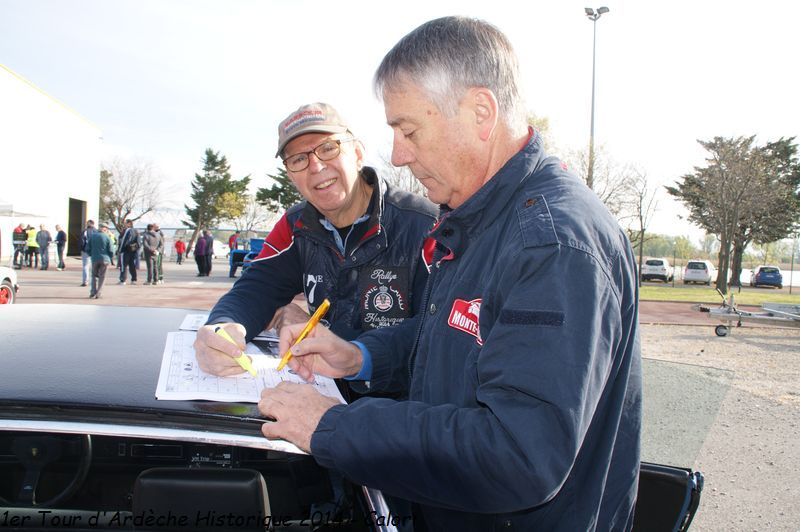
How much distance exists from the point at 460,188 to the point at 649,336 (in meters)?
10.9

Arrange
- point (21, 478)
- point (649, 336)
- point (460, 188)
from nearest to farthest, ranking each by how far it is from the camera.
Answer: point (460, 188) → point (21, 478) → point (649, 336)

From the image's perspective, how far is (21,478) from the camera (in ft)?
6.15

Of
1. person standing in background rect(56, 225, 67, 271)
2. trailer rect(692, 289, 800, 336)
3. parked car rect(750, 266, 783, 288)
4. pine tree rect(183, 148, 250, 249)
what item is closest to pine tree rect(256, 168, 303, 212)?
pine tree rect(183, 148, 250, 249)

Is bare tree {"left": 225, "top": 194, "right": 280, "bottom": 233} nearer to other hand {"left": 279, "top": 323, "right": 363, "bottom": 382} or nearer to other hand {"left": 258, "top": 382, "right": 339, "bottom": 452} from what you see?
other hand {"left": 279, "top": 323, "right": 363, "bottom": 382}

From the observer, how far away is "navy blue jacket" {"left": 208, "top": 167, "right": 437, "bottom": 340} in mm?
2445

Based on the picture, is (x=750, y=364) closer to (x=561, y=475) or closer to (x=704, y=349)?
(x=704, y=349)

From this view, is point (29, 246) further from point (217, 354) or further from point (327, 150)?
point (217, 354)

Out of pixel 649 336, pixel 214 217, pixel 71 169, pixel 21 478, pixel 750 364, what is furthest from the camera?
pixel 214 217

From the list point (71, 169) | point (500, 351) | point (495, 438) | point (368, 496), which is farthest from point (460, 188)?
point (71, 169)

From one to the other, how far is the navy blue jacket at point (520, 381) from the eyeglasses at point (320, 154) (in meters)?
1.21

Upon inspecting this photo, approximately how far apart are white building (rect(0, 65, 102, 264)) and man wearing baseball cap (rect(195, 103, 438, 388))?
24.6 m

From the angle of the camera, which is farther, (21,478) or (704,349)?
(704,349)

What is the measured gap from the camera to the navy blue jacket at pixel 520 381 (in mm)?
996

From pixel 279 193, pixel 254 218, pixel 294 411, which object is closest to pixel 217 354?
pixel 294 411
